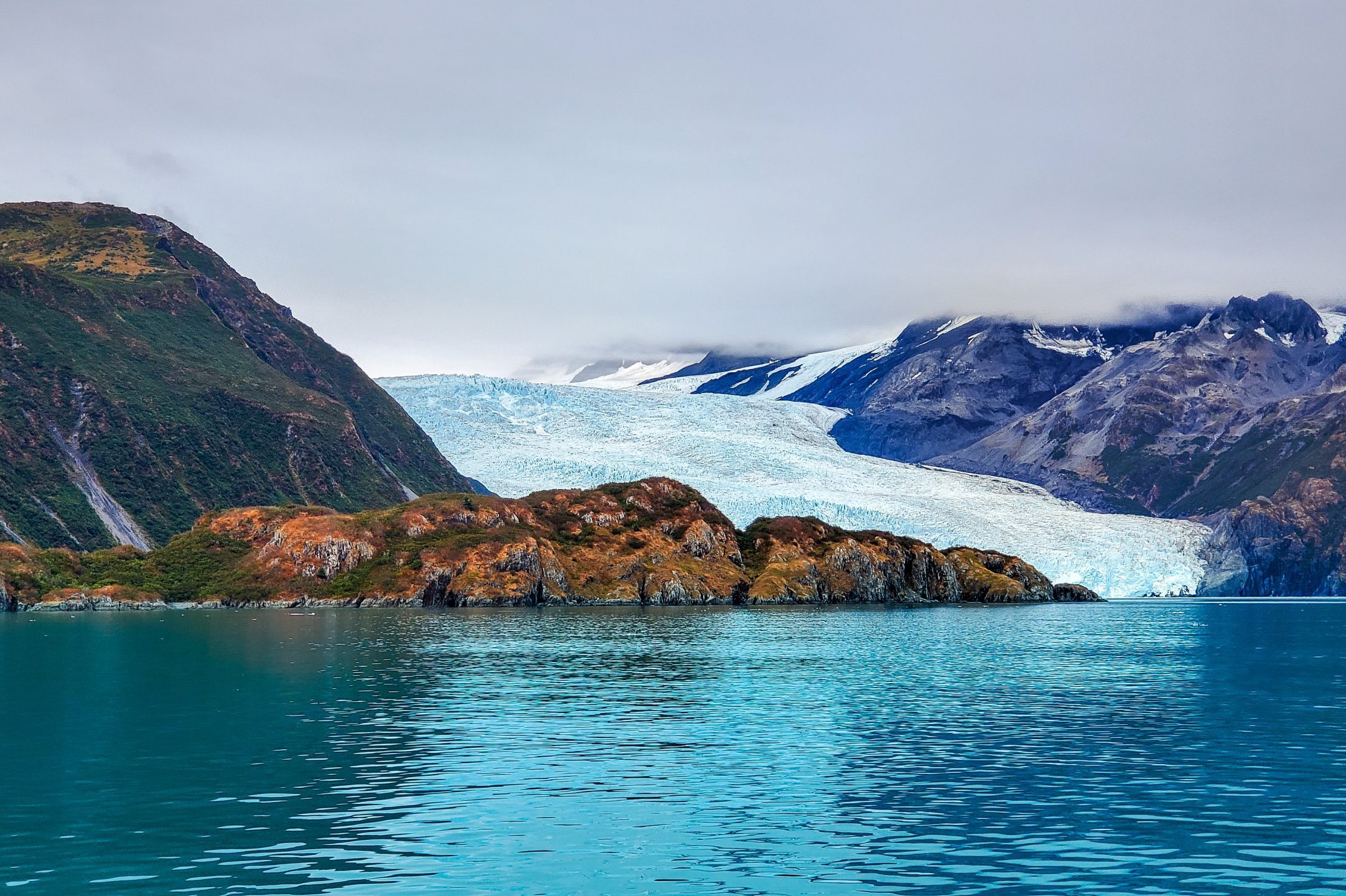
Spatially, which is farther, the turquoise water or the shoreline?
the shoreline

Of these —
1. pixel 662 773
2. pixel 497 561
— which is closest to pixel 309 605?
pixel 497 561

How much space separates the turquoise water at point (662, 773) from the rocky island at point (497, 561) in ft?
251

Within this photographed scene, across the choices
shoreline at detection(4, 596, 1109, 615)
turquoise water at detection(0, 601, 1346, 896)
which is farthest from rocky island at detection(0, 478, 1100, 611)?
turquoise water at detection(0, 601, 1346, 896)

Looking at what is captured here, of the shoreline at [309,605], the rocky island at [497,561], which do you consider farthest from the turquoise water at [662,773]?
the rocky island at [497,561]

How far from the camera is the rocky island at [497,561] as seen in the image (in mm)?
159500

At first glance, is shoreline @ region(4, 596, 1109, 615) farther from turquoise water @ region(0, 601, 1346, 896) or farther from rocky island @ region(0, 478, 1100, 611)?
turquoise water @ region(0, 601, 1346, 896)

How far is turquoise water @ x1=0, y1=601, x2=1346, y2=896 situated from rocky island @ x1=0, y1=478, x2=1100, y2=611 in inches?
3011

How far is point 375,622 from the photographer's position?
122688mm

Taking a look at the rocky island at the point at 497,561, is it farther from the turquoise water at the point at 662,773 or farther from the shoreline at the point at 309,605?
the turquoise water at the point at 662,773

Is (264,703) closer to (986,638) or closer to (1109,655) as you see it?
(1109,655)

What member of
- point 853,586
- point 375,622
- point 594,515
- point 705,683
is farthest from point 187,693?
point 853,586

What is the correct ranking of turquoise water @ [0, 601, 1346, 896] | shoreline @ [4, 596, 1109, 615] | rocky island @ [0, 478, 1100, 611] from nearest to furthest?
1. turquoise water @ [0, 601, 1346, 896]
2. shoreline @ [4, 596, 1109, 615]
3. rocky island @ [0, 478, 1100, 611]

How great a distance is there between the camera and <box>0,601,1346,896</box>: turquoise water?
94.5ft

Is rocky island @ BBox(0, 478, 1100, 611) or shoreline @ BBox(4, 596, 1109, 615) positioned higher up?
rocky island @ BBox(0, 478, 1100, 611)
